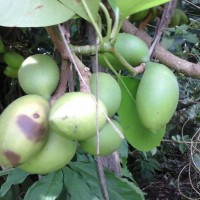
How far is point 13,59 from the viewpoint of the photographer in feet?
3.35

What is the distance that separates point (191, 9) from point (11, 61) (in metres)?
0.87

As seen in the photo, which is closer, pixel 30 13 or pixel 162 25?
pixel 30 13

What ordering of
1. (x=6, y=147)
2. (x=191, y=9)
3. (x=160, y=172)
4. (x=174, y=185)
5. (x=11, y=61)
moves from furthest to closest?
(x=160, y=172) < (x=174, y=185) < (x=191, y=9) < (x=11, y=61) < (x=6, y=147)

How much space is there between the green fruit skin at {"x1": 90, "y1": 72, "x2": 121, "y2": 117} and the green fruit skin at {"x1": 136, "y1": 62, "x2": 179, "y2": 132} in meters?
0.05

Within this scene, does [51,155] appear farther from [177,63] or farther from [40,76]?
[177,63]

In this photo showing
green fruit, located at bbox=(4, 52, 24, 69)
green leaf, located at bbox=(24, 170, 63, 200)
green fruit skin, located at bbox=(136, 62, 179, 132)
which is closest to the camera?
green fruit skin, located at bbox=(136, 62, 179, 132)

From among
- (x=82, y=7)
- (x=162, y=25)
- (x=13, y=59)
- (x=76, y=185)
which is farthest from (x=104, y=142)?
(x=13, y=59)

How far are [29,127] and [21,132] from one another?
0.01 metres

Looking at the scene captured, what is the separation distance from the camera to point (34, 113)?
48 centimetres

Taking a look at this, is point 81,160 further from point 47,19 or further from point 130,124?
point 47,19

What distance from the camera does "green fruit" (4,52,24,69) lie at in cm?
102

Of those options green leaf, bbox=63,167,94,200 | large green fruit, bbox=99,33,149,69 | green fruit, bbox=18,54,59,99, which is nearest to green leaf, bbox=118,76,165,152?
large green fruit, bbox=99,33,149,69

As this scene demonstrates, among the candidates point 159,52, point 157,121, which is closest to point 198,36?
point 159,52

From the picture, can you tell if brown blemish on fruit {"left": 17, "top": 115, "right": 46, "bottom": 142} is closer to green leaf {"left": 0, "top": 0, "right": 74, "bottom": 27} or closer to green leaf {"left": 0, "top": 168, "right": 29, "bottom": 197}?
green leaf {"left": 0, "top": 0, "right": 74, "bottom": 27}
